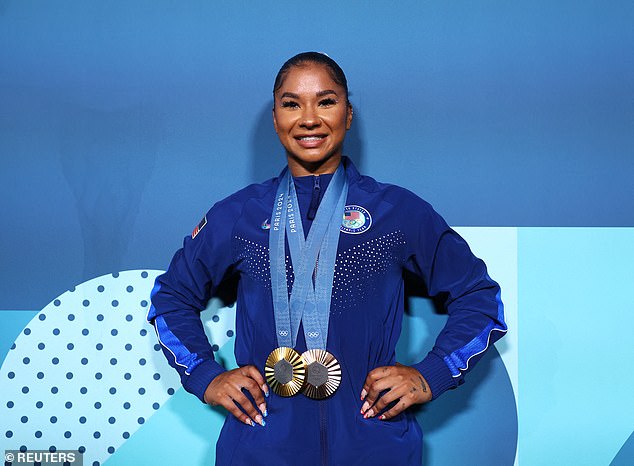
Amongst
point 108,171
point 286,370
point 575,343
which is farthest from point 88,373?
point 575,343

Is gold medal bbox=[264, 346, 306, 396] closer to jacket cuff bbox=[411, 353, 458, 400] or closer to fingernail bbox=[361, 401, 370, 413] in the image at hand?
fingernail bbox=[361, 401, 370, 413]

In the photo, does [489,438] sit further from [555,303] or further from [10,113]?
[10,113]

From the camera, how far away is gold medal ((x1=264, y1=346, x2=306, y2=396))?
6.28ft

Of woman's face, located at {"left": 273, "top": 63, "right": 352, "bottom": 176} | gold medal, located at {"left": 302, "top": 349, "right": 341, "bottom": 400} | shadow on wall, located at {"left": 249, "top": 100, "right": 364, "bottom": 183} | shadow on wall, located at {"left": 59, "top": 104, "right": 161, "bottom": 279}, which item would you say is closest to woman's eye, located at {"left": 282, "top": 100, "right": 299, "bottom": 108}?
woman's face, located at {"left": 273, "top": 63, "right": 352, "bottom": 176}

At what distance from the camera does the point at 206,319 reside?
2400 millimetres

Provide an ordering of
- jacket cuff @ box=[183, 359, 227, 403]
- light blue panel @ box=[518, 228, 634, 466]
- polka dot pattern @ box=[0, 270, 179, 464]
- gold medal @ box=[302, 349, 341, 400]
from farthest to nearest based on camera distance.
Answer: polka dot pattern @ box=[0, 270, 179, 464], light blue panel @ box=[518, 228, 634, 466], jacket cuff @ box=[183, 359, 227, 403], gold medal @ box=[302, 349, 341, 400]

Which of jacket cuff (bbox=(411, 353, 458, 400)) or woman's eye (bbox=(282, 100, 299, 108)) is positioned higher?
woman's eye (bbox=(282, 100, 299, 108))

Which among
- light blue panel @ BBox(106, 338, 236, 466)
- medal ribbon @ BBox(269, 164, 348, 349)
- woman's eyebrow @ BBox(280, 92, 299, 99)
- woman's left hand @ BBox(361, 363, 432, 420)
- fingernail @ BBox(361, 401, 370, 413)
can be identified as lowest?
light blue panel @ BBox(106, 338, 236, 466)

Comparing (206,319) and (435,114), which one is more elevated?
(435,114)

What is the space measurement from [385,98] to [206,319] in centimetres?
84

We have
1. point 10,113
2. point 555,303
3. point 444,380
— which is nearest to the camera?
point 444,380

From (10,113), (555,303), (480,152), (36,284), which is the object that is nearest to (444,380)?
(555,303)

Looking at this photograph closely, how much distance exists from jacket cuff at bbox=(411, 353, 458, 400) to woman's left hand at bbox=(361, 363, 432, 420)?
0.03m

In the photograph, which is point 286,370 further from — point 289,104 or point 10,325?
point 10,325
